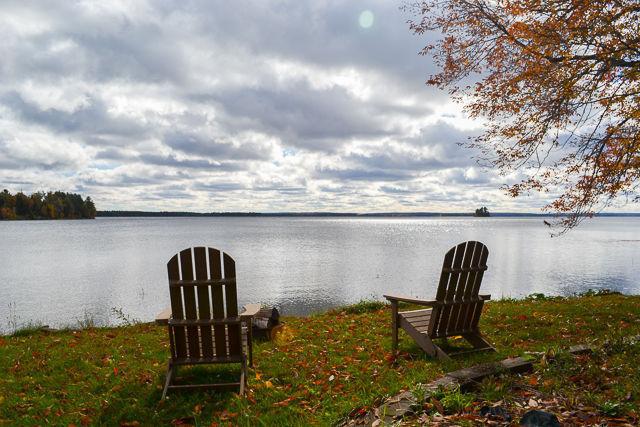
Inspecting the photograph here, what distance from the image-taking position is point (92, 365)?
6340 millimetres

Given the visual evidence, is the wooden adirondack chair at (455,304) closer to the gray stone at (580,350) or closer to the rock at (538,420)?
the gray stone at (580,350)

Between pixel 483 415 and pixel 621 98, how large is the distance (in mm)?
7617

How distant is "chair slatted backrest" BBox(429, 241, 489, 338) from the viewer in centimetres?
589

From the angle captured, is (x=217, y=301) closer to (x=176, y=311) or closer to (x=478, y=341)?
(x=176, y=311)

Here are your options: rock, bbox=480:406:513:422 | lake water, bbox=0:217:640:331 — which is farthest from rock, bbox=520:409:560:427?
lake water, bbox=0:217:640:331

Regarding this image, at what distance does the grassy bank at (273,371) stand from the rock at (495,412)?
86 centimetres

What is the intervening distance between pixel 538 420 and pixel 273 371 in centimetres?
363

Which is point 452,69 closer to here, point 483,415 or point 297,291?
point 483,415

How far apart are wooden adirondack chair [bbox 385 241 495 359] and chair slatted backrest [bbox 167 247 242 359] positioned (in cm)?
249

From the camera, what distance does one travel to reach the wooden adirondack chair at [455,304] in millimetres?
5887

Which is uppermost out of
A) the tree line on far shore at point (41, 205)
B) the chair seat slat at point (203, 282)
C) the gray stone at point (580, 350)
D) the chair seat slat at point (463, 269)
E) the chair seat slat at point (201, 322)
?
the tree line on far shore at point (41, 205)

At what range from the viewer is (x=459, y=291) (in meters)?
6.07

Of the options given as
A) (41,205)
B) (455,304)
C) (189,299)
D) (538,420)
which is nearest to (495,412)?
(538,420)

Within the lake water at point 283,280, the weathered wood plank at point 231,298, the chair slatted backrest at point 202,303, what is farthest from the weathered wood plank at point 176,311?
the lake water at point 283,280
